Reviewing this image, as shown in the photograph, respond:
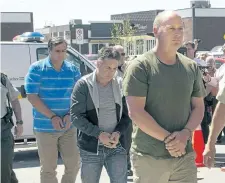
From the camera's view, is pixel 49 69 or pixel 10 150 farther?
pixel 49 69

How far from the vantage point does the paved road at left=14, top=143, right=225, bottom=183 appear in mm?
7370

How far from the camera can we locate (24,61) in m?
8.61

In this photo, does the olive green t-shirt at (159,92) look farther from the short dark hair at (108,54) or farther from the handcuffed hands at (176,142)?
the short dark hair at (108,54)

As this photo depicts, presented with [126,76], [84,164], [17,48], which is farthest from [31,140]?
[126,76]

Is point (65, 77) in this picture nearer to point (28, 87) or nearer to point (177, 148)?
point (28, 87)

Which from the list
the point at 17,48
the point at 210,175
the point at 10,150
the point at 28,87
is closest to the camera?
the point at 10,150

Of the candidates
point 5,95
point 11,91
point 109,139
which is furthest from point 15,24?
point 109,139

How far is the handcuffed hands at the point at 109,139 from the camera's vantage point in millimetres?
4688

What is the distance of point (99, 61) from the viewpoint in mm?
4859

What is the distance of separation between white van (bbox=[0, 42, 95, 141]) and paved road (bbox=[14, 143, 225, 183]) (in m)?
0.49

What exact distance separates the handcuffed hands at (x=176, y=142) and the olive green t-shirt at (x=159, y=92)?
0.08 m

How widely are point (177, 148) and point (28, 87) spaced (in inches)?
95.5

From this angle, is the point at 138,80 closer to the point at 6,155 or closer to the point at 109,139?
the point at 109,139

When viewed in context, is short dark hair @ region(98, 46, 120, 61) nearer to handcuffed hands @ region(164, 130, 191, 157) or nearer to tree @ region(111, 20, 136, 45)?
handcuffed hands @ region(164, 130, 191, 157)
